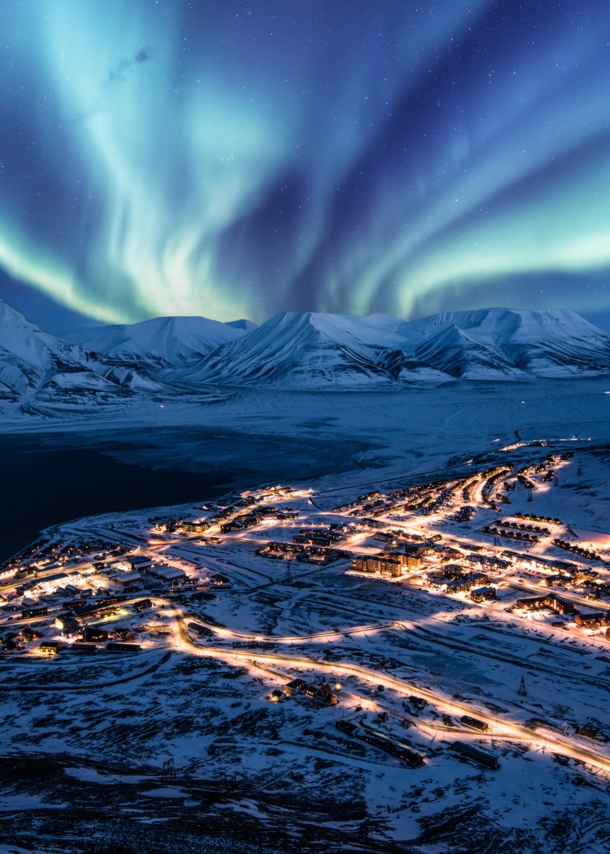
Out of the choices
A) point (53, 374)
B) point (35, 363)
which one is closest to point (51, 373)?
point (53, 374)

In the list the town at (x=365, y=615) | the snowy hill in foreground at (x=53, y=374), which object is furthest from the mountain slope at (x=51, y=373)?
the town at (x=365, y=615)

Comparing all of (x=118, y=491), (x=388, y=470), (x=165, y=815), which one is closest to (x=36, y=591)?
(x=165, y=815)

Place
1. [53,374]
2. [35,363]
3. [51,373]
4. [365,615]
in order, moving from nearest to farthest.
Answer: [365,615], [53,374], [51,373], [35,363]

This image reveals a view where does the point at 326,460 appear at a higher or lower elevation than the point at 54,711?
higher

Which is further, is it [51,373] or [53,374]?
[51,373]

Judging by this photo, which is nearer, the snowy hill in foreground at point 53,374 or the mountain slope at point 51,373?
the snowy hill in foreground at point 53,374

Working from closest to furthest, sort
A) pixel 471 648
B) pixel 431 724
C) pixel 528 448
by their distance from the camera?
pixel 431 724
pixel 471 648
pixel 528 448

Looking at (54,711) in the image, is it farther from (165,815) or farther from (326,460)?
(326,460)

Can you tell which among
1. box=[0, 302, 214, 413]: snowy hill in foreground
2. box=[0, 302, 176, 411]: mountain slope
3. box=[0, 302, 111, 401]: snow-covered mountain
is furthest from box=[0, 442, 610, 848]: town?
box=[0, 302, 111, 401]: snow-covered mountain

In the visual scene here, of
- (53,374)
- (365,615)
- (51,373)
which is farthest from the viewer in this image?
(51,373)

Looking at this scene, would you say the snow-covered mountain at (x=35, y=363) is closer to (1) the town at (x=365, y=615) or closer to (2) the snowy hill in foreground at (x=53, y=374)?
(2) the snowy hill in foreground at (x=53, y=374)

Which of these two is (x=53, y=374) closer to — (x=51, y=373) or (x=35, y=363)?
(x=51, y=373)
